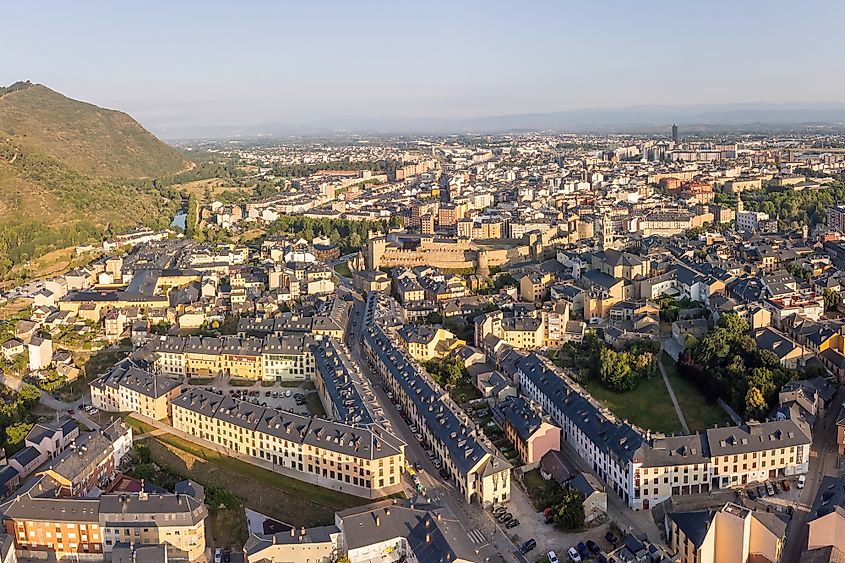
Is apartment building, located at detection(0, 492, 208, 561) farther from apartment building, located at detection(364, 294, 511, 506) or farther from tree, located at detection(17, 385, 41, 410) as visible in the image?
tree, located at detection(17, 385, 41, 410)

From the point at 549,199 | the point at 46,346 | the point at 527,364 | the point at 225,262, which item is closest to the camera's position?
the point at 527,364

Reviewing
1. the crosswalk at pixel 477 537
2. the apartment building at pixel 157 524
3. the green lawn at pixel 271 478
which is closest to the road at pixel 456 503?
the crosswalk at pixel 477 537

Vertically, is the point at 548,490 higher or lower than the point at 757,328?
lower

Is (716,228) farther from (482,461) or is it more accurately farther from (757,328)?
(482,461)

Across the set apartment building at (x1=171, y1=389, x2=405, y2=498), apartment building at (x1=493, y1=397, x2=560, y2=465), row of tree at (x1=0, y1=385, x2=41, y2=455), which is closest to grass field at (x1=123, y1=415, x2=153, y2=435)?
apartment building at (x1=171, y1=389, x2=405, y2=498)

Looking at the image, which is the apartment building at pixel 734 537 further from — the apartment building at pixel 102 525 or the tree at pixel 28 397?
the tree at pixel 28 397

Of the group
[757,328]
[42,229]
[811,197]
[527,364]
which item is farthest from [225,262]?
[811,197]
